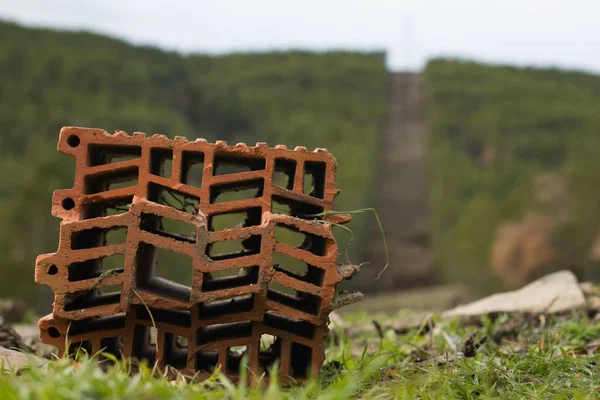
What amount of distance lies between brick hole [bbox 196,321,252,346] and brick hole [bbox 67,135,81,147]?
2.91 ft

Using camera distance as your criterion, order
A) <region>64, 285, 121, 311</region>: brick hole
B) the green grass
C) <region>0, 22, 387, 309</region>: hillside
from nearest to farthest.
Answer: the green grass < <region>64, 285, 121, 311</region>: brick hole < <region>0, 22, 387, 309</region>: hillside

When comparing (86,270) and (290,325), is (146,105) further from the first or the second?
(290,325)

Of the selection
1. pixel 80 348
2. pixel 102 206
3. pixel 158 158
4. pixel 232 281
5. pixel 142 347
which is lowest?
pixel 142 347

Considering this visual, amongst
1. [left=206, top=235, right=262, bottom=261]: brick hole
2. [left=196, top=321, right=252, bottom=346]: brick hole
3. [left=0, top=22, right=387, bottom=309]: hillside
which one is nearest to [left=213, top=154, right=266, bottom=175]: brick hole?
[left=206, top=235, right=262, bottom=261]: brick hole

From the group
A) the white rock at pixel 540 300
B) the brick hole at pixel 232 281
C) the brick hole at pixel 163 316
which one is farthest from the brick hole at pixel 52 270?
the white rock at pixel 540 300

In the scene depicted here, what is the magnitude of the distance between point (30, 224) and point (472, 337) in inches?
368

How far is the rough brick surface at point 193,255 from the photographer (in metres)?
2.68

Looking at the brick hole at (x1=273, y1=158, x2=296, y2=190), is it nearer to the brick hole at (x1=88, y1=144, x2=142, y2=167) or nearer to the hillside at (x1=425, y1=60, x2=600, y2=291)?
the brick hole at (x1=88, y1=144, x2=142, y2=167)

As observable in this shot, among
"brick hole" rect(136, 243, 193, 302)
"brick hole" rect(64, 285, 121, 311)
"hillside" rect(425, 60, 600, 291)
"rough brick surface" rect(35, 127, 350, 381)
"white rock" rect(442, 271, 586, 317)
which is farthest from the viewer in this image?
"hillside" rect(425, 60, 600, 291)

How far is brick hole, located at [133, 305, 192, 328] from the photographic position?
9.38ft

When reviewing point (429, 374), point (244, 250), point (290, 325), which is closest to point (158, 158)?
point (244, 250)

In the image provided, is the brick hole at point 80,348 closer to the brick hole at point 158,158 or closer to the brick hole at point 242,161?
the brick hole at point 158,158

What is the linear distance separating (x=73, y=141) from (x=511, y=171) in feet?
63.5

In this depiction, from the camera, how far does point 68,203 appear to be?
110 inches
